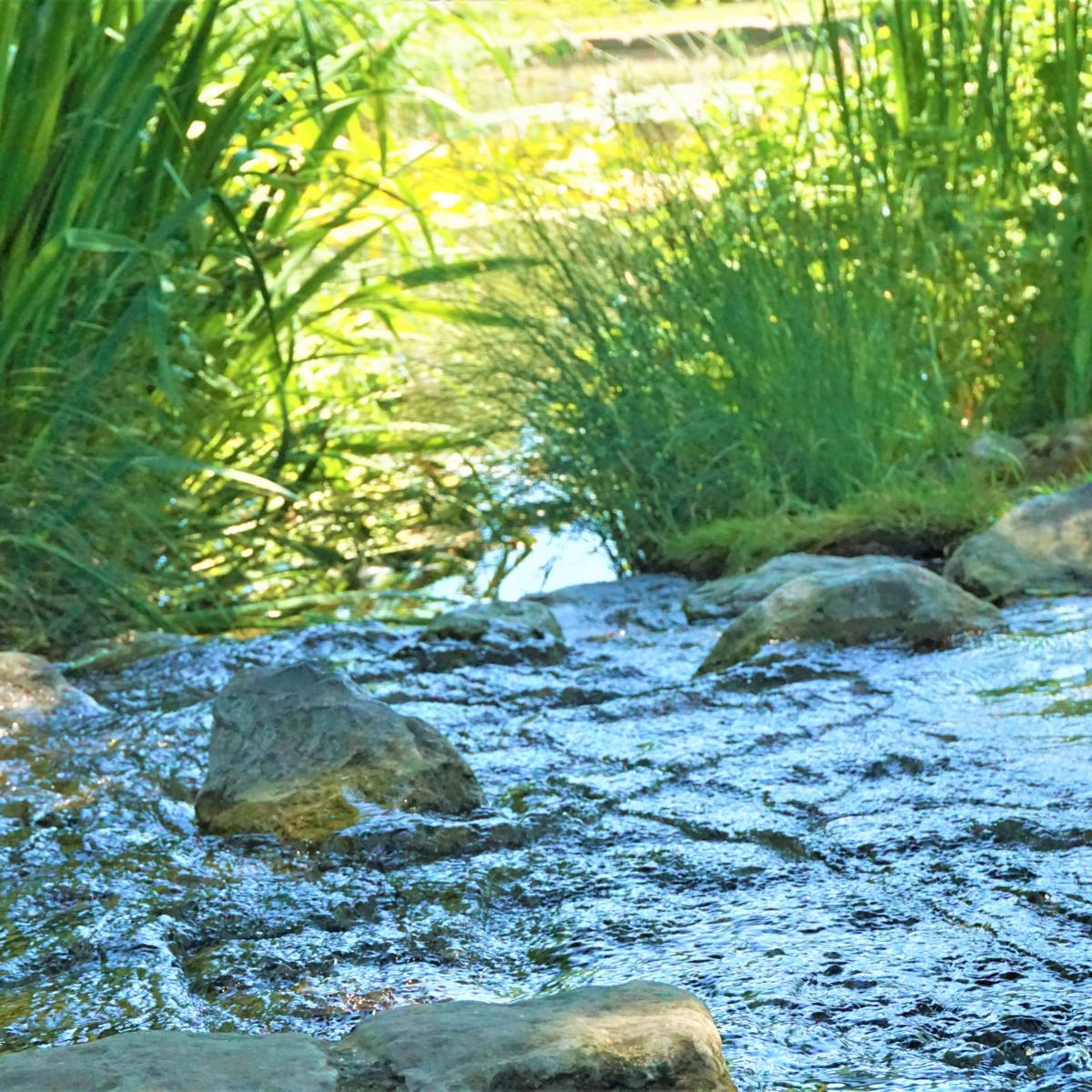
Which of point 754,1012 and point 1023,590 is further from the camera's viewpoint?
point 1023,590

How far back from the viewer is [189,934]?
1.99 m

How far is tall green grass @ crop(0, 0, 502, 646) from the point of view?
375 centimetres

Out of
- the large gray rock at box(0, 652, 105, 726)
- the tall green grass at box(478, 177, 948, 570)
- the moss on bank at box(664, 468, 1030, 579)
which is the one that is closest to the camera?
the large gray rock at box(0, 652, 105, 726)

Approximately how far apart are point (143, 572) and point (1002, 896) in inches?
109

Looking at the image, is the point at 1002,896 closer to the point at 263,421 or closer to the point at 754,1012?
the point at 754,1012

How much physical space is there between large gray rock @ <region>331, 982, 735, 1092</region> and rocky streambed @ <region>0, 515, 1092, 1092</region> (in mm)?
66

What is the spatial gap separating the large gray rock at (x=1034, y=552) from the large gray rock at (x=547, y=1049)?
2.50m

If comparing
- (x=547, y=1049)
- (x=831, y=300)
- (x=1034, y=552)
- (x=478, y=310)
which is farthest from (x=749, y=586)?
(x=547, y=1049)

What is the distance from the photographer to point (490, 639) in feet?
12.0

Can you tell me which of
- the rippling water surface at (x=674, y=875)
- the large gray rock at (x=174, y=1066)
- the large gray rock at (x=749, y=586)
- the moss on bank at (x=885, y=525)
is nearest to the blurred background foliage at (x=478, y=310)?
the moss on bank at (x=885, y=525)

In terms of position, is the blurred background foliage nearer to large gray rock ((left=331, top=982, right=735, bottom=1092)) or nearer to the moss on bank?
the moss on bank

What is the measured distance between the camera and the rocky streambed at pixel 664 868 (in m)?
1.69

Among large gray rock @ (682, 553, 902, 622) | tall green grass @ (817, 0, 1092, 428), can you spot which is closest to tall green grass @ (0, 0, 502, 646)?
large gray rock @ (682, 553, 902, 622)

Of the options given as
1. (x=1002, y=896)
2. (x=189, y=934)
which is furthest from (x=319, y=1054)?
(x=1002, y=896)
